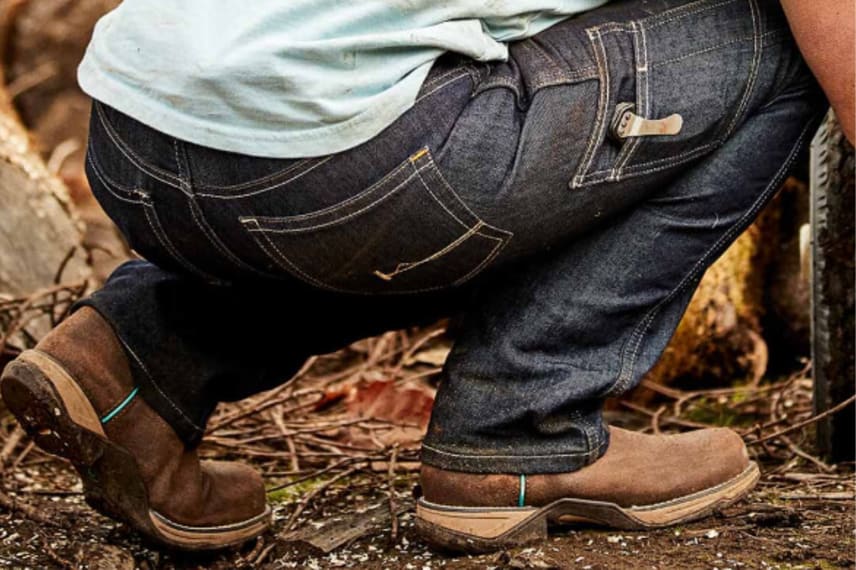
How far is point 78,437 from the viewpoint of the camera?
5.35 feet

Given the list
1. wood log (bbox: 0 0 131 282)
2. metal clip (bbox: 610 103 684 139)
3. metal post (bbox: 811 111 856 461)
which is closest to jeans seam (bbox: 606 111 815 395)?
metal clip (bbox: 610 103 684 139)

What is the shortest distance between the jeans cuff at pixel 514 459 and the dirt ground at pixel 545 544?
0.11m

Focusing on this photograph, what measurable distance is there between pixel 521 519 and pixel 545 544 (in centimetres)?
5

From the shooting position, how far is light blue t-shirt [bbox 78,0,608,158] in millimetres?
1407

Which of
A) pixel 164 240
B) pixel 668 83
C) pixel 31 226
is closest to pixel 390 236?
pixel 164 240

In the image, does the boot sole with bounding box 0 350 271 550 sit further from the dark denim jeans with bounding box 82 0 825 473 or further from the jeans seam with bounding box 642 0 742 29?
the jeans seam with bounding box 642 0 742 29

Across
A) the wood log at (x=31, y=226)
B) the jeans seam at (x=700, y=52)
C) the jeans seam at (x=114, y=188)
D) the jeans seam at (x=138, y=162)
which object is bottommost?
the wood log at (x=31, y=226)

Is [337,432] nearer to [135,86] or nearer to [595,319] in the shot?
[595,319]

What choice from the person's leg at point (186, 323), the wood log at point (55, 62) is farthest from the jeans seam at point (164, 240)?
the wood log at point (55, 62)

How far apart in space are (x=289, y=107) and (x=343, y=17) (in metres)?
0.12

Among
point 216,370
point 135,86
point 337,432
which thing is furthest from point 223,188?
point 337,432

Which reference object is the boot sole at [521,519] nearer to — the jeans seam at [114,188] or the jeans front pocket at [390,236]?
the jeans front pocket at [390,236]

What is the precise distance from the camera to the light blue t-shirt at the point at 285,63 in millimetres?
1407

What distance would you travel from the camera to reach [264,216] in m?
1.49
